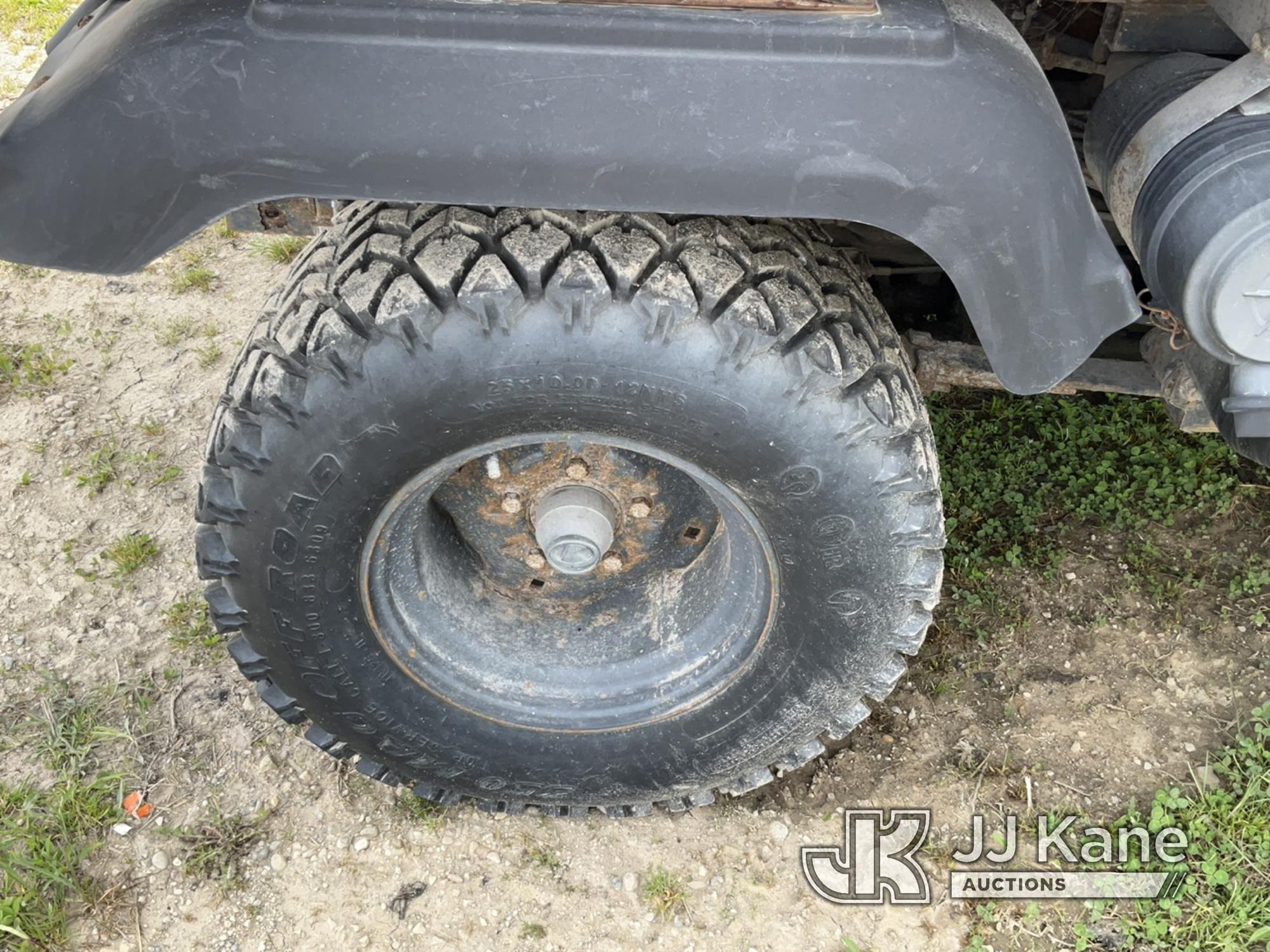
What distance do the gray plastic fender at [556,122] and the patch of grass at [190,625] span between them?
1.43 meters

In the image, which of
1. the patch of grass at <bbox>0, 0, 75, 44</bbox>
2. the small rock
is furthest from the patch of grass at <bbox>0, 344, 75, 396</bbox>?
the small rock

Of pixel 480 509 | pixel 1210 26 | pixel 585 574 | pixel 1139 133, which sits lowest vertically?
pixel 585 574

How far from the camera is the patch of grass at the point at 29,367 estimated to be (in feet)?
10.9

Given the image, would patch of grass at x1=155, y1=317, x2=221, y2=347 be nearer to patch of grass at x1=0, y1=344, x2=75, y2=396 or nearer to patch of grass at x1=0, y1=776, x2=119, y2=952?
patch of grass at x1=0, y1=344, x2=75, y2=396

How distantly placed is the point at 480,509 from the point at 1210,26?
1529 mm

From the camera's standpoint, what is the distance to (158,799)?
7.59 ft

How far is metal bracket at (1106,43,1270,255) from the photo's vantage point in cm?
141

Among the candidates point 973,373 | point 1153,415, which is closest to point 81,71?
point 973,373

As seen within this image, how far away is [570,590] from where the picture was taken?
2215 millimetres

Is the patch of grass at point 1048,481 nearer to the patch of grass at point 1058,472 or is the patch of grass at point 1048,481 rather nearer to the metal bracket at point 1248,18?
the patch of grass at point 1058,472

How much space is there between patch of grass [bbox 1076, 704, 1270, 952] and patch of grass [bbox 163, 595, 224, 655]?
7.09 ft

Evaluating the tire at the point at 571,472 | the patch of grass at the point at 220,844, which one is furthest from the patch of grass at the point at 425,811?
the patch of grass at the point at 220,844

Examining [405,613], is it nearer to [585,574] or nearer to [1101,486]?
[585,574]

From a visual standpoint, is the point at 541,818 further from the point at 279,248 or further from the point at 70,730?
the point at 279,248
